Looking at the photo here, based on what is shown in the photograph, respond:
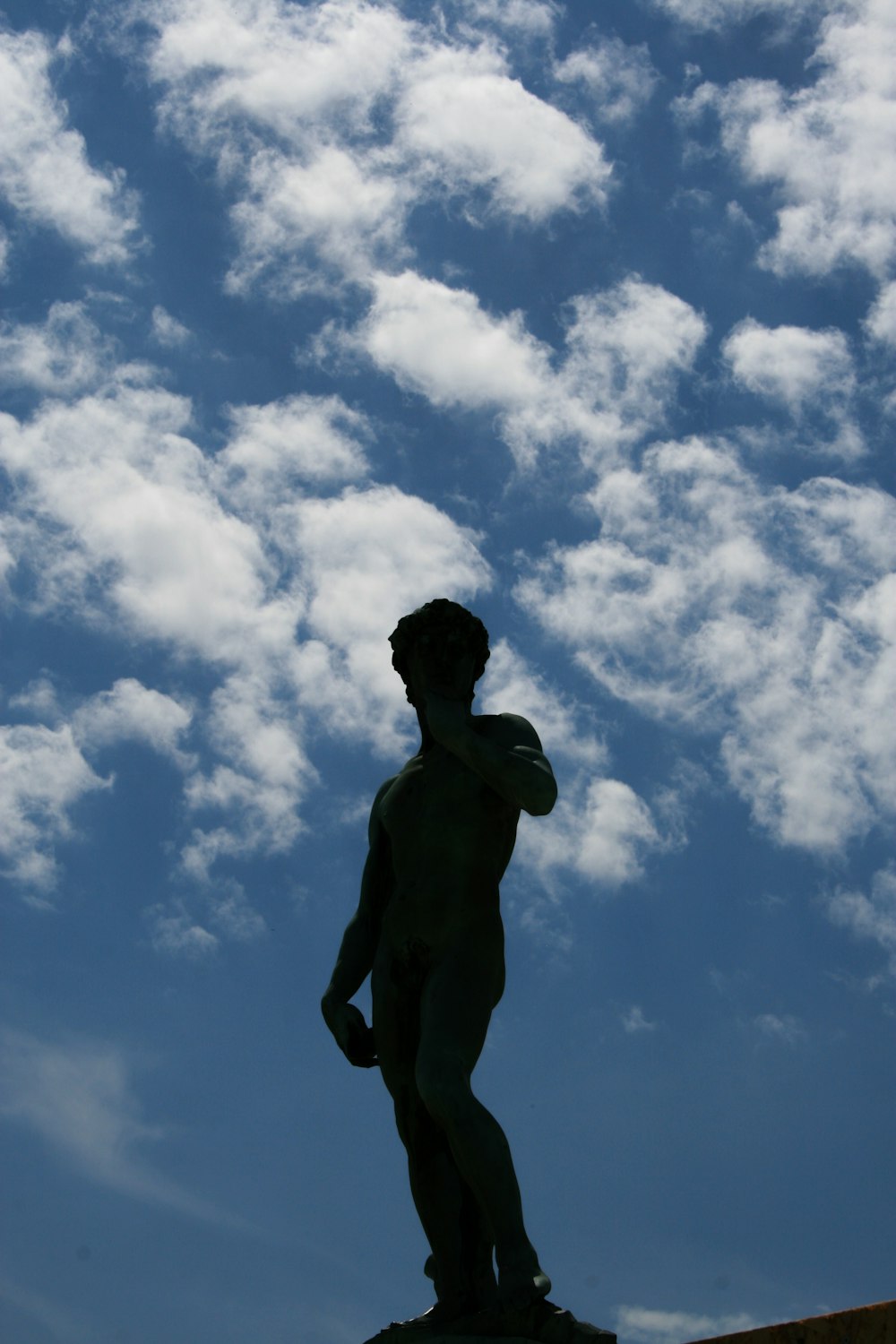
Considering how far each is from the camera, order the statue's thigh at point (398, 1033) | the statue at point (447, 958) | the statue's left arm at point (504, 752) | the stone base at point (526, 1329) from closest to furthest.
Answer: the stone base at point (526, 1329) < the statue at point (447, 958) < the statue's left arm at point (504, 752) < the statue's thigh at point (398, 1033)

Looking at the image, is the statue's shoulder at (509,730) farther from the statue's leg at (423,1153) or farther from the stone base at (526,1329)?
the stone base at (526,1329)

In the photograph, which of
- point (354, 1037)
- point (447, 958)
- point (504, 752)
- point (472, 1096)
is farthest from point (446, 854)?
point (472, 1096)

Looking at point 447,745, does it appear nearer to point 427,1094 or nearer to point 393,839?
point 393,839

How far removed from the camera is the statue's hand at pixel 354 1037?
7.89 meters

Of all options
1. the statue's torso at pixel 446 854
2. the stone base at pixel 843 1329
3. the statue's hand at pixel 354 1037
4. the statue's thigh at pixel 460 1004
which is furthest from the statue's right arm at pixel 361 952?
the stone base at pixel 843 1329

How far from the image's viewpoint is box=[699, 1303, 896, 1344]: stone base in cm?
504

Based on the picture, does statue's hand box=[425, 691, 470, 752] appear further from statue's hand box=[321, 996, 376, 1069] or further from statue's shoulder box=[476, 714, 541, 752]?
statue's hand box=[321, 996, 376, 1069]

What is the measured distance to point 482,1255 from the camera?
24.2 ft

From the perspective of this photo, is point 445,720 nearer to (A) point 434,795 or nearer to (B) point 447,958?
(A) point 434,795

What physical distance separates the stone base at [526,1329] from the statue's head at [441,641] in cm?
339

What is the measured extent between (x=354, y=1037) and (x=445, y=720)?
1.85 metres

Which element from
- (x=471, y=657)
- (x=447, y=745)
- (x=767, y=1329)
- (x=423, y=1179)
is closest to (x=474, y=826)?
(x=447, y=745)

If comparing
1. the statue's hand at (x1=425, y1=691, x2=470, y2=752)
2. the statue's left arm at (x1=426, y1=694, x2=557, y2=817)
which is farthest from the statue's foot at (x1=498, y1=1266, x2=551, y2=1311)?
the statue's hand at (x1=425, y1=691, x2=470, y2=752)

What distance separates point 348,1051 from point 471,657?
238 cm
